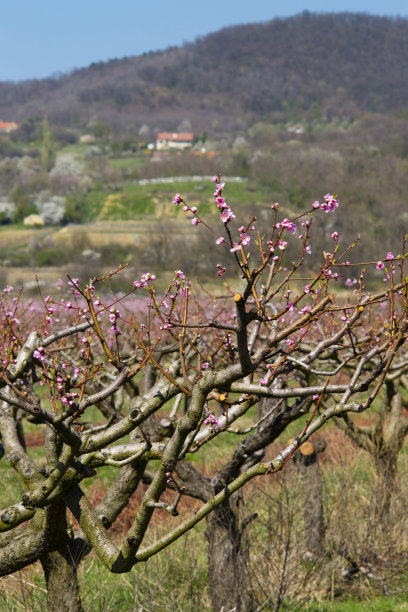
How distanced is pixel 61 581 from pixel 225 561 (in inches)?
97.1

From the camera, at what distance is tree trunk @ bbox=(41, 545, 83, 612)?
19.1ft

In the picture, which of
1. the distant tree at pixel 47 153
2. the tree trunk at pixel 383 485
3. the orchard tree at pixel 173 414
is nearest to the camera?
the orchard tree at pixel 173 414

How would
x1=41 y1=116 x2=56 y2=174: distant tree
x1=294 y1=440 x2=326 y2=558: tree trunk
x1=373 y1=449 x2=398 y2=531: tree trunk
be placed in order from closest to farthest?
x1=294 y1=440 x2=326 y2=558: tree trunk < x1=373 y1=449 x2=398 y2=531: tree trunk < x1=41 y1=116 x2=56 y2=174: distant tree

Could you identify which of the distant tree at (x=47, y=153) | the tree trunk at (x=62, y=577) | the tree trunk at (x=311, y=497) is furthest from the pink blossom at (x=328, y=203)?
the distant tree at (x=47, y=153)

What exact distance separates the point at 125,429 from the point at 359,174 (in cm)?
9779

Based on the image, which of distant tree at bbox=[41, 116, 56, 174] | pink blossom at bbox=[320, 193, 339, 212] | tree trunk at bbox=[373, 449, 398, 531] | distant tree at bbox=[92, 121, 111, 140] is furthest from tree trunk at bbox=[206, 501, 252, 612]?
distant tree at bbox=[92, 121, 111, 140]

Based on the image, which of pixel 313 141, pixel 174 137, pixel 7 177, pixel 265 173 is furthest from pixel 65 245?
pixel 174 137

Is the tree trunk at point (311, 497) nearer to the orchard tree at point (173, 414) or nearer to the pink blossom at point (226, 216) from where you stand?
the orchard tree at point (173, 414)

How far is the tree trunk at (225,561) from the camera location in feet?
25.4

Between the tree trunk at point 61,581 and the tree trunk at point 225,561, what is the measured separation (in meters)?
2.18

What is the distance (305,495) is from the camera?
1023cm

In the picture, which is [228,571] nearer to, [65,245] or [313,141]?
[65,245]

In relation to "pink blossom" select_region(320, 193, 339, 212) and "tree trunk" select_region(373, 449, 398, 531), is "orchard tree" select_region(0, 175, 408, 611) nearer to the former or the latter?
"pink blossom" select_region(320, 193, 339, 212)

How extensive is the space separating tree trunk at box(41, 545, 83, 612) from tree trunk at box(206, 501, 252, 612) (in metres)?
2.18
